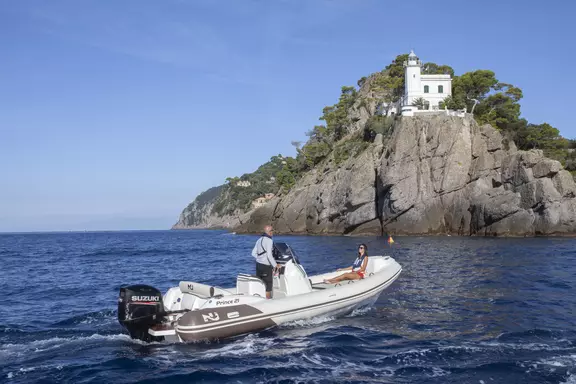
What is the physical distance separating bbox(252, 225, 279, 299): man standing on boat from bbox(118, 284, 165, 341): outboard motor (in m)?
2.59

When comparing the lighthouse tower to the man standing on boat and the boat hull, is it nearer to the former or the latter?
the boat hull

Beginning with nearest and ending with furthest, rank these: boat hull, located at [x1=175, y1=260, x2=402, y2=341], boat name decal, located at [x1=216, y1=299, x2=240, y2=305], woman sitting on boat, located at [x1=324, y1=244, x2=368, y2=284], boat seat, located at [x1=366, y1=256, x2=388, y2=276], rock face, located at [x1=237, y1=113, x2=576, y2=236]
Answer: boat hull, located at [x1=175, y1=260, x2=402, y2=341], boat name decal, located at [x1=216, y1=299, x2=240, y2=305], woman sitting on boat, located at [x1=324, y1=244, x2=368, y2=284], boat seat, located at [x1=366, y1=256, x2=388, y2=276], rock face, located at [x1=237, y1=113, x2=576, y2=236]

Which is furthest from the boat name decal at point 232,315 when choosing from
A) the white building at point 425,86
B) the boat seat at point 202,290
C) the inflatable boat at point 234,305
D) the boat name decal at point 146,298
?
the white building at point 425,86

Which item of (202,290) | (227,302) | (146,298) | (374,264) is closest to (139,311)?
(146,298)

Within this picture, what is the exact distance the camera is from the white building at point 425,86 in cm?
5878

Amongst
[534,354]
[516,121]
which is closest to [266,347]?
[534,354]

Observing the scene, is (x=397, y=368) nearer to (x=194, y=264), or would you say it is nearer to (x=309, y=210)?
(x=194, y=264)

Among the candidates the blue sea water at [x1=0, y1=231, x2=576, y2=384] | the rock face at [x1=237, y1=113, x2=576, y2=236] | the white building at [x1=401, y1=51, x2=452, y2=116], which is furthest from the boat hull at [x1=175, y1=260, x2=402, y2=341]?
the white building at [x1=401, y1=51, x2=452, y2=116]

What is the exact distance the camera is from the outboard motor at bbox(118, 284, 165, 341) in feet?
31.1

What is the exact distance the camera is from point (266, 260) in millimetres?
11312

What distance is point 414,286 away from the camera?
52.1ft

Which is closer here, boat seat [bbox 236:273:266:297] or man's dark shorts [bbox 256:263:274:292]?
boat seat [bbox 236:273:266:297]

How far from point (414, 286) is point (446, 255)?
34.7 ft

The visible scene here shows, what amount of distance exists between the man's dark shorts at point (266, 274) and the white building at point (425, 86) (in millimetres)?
50654
